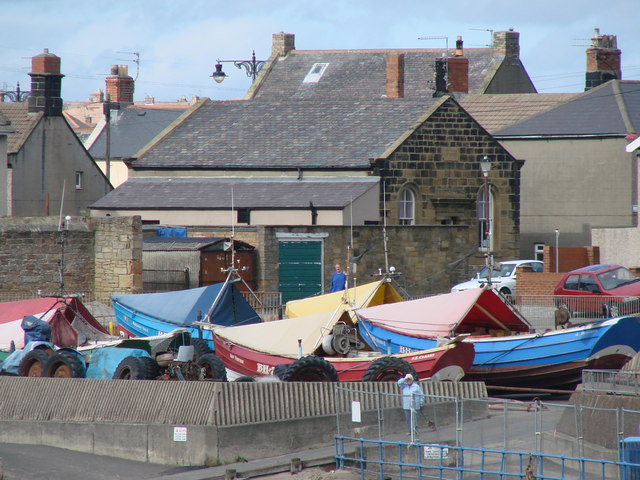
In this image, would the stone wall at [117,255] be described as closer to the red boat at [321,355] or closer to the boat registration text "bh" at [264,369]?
the red boat at [321,355]

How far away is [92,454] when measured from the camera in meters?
19.6

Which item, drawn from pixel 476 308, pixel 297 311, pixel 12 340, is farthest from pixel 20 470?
pixel 297 311

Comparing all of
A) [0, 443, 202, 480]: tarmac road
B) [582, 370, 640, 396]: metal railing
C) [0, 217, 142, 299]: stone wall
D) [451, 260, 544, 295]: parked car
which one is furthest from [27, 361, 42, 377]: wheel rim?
[451, 260, 544, 295]: parked car

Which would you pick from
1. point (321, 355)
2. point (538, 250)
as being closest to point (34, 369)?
point (321, 355)

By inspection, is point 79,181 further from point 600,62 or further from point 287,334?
point 287,334

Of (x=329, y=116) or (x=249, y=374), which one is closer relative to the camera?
(x=249, y=374)

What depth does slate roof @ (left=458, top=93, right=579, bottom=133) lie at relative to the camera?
187 ft

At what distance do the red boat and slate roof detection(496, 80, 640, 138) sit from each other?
25605 millimetres

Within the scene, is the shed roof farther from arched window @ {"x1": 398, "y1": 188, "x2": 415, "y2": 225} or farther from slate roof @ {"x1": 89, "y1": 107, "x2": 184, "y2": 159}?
slate roof @ {"x1": 89, "y1": 107, "x2": 184, "y2": 159}

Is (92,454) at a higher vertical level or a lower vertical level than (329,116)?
lower

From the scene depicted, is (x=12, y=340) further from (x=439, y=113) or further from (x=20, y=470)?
(x=439, y=113)

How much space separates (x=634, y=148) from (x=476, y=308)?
54.5ft

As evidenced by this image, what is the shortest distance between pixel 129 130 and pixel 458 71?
72.1 feet

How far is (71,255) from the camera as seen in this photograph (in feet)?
→ 123
